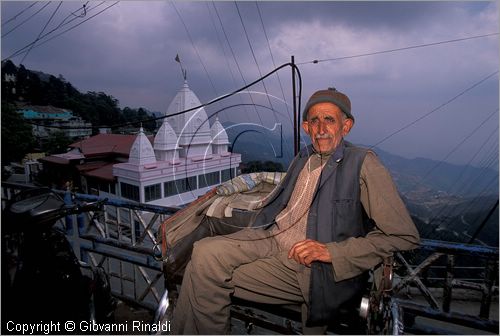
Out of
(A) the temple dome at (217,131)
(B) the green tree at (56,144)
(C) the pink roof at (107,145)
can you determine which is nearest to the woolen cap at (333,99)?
(A) the temple dome at (217,131)

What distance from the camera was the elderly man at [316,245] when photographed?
1.46 metres

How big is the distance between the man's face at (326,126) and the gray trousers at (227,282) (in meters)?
0.76

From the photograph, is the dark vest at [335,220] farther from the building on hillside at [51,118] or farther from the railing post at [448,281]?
the building on hillside at [51,118]

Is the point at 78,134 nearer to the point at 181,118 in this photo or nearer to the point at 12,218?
the point at 181,118

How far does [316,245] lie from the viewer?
1513 millimetres

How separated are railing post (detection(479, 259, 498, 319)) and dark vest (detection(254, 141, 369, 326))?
44.6 inches

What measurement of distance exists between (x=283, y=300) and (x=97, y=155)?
38.6 m

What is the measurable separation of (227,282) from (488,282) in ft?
6.54

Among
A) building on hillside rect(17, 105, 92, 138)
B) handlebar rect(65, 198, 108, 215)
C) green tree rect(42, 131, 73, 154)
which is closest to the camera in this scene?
handlebar rect(65, 198, 108, 215)

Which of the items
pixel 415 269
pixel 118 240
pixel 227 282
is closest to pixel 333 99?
pixel 227 282

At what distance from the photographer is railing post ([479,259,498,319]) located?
202cm

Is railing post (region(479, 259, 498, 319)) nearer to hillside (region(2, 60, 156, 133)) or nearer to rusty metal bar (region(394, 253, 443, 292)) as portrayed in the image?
rusty metal bar (region(394, 253, 443, 292))

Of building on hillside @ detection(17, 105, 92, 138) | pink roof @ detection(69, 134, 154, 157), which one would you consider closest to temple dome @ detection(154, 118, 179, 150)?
pink roof @ detection(69, 134, 154, 157)

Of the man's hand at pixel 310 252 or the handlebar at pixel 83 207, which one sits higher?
the handlebar at pixel 83 207
